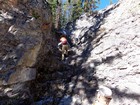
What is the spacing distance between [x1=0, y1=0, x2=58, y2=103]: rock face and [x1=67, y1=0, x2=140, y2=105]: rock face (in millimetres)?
2628

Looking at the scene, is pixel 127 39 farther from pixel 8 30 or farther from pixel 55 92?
pixel 8 30

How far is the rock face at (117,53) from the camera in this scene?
8375 mm

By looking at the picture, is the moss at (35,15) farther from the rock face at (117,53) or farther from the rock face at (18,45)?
the rock face at (117,53)

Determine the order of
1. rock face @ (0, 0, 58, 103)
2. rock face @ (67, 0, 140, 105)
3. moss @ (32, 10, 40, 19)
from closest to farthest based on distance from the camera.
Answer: rock face @ (67, 0, 140, 105) < rock face @ (0, 0, 58, 103) < moss @ (32, 10, 40, 19)

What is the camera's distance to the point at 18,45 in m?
8.96

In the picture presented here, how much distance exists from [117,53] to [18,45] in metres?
4.27

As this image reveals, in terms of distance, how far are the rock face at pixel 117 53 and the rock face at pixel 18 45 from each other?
8.62 feet

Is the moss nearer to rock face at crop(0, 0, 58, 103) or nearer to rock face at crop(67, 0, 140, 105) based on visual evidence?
rock face at crop(0, 0, 58, 103)

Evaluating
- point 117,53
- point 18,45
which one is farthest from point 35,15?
point 117,53

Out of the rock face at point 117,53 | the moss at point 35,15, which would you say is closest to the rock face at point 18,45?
the moss at point 35,15

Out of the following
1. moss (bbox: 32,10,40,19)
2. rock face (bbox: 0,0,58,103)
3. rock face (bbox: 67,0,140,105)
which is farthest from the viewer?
moss (bbox: 32,10,40,19)

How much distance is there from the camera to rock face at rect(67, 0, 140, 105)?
27.5 ft

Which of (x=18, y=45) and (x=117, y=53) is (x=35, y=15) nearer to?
(x=18, y=45)

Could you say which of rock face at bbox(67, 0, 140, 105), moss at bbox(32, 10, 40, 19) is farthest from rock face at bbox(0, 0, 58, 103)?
rock face at bbox(67, 0, 140, 105)
